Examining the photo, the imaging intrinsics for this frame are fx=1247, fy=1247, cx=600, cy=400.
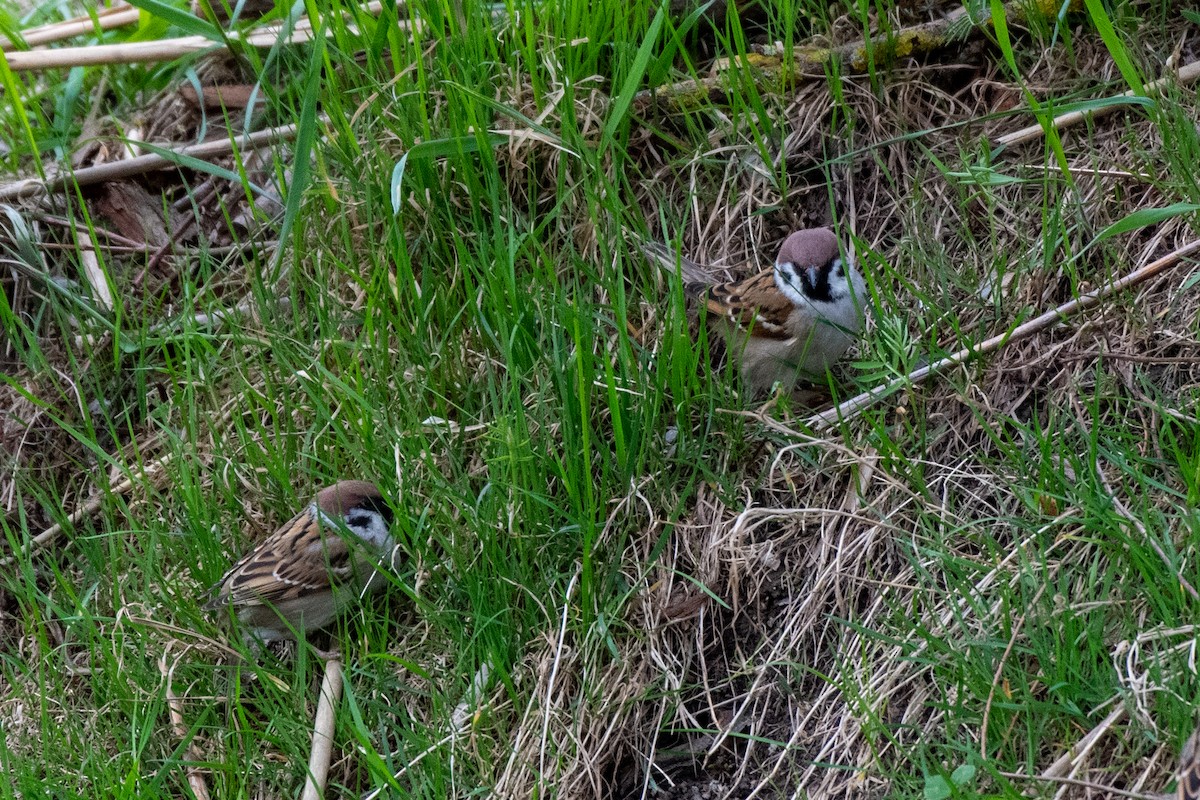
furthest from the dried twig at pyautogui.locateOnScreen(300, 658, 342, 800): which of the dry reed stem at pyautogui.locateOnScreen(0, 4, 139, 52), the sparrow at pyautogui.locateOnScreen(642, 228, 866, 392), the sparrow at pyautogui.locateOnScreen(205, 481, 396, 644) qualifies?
the dry reed stem at pyautogui.locateOnScreen(0, 4, 139, 52)

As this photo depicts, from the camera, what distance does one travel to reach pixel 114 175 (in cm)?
524

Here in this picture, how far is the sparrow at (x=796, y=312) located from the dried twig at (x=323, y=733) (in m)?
1.58

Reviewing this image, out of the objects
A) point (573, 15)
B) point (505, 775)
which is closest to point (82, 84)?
point (573, 15)

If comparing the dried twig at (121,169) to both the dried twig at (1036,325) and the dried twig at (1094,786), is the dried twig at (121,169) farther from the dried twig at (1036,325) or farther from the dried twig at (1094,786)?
the dried twig at (1094,786)

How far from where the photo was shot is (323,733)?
3549mm

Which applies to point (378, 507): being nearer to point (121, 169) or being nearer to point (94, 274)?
point (94, 274)

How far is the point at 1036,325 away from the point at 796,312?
2.40ft

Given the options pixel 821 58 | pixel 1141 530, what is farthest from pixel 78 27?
pixel 1141 530

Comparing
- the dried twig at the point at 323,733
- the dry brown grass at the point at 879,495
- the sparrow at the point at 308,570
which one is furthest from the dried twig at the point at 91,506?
the dried twig at the point at 323,733

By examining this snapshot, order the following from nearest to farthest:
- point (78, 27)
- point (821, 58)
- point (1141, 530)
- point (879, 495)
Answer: point (1141, 530) < point (879, 495) < point (821, 58) < point (78, 27)

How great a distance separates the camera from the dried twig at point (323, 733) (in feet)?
11.3

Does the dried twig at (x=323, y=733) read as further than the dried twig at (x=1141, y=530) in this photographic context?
Yes

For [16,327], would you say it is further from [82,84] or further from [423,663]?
[423,663]

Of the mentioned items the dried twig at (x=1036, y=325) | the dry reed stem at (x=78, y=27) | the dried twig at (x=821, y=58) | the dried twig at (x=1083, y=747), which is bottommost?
the dried twig at (x=1083, y=747)
